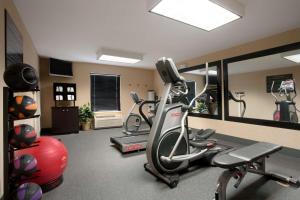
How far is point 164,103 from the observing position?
89.0 inches

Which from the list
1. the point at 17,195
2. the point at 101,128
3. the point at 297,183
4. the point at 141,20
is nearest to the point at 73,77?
the point at 101,128

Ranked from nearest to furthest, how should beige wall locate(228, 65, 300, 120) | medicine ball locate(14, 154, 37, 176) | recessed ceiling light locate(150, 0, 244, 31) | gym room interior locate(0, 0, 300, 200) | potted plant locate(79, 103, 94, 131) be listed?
medicine ball locate(14, 154, 37, 176) → gym room interior locate(0, 0, 300, 200) → recessed ceiling light locate(150, 0, 244, 31) → beige wall locate(228, 65, 300, 120) → potted plant locate(79, 103, 94, 131)

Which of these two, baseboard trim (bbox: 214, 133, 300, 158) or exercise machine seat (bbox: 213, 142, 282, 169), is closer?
exercise machine seat (bbox: 213, 142, 282, 169)

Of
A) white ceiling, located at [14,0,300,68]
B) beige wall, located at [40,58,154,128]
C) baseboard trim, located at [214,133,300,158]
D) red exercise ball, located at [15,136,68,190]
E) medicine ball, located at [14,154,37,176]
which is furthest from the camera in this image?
beige wall, located at [40,58,154,128]

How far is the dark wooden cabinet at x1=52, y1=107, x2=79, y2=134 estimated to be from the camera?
5.03 metres

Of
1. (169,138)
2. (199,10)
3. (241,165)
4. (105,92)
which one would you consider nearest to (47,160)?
(169,138)

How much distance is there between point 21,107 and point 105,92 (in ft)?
16.5

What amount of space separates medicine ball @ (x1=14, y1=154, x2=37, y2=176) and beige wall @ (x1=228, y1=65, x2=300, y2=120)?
4181mm

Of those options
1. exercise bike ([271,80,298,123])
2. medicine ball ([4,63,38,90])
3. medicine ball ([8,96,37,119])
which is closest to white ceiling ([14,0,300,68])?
exercise bike ([271,80,298,123])

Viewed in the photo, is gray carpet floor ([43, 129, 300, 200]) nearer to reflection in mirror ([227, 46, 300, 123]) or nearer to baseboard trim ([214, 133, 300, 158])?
baseboard trim ([214, 133, 300, 158])

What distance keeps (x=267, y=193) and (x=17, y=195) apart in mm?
2620

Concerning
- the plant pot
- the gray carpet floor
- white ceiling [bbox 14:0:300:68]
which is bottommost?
the gray carpet floor

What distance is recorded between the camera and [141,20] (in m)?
2.70

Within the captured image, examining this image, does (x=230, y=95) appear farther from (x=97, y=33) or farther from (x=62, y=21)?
(x=62, y=21)
